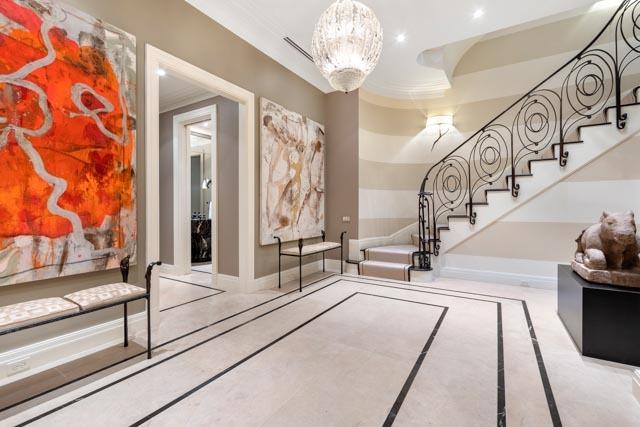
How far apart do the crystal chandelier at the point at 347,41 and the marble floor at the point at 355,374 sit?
2.33 m

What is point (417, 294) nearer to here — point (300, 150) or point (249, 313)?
point (249, 313)

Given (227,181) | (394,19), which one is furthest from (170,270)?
(394,19)

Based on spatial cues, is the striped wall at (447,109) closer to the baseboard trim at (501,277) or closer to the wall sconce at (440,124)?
the wall sconce at (440,124)

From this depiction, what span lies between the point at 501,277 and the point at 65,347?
5.38m

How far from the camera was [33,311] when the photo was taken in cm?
174

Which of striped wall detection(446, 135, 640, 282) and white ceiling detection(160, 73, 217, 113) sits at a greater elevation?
white ceiling detection(160, 73, 217, 113)

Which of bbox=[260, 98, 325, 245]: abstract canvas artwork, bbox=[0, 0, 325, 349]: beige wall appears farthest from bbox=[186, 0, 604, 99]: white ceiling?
bbox=[260, 98, 325, 245]: abstract canvas artwork

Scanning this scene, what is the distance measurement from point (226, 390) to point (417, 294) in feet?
9.40

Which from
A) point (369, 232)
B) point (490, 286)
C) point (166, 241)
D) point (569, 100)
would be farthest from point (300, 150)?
point (569, 100)

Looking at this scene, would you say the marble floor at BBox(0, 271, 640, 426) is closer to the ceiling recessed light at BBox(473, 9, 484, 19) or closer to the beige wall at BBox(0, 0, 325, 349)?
the beige wall at BBox(0, 0, 325, 349)

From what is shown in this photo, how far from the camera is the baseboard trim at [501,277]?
420 cm

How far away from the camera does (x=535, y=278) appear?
427cm

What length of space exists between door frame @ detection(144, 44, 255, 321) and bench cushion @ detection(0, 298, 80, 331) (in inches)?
33.0

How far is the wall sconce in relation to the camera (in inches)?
224
